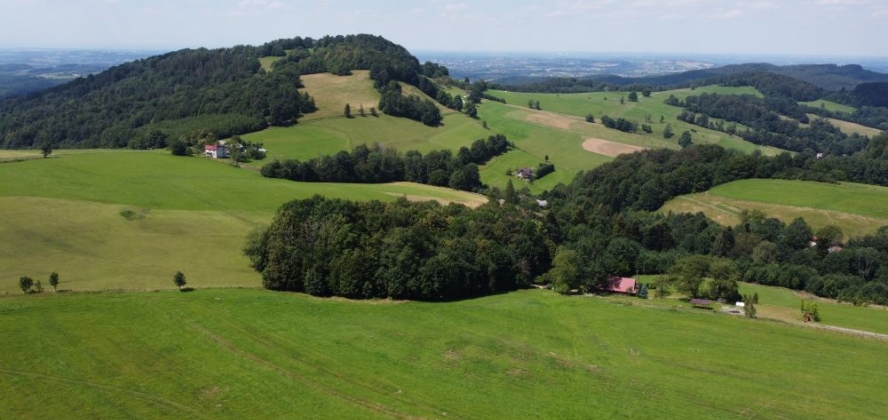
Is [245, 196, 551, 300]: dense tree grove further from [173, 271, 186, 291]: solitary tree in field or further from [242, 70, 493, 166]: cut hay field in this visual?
[242, 70, 493, 166]: cut hay field

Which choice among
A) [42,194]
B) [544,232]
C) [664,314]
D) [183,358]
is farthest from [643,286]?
[42,194]

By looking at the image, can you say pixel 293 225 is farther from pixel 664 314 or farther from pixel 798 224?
pixel 798 224

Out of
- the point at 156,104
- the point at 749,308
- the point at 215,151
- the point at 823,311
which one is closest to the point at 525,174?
the point at 215,151

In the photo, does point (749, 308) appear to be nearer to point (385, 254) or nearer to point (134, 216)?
point (385, 254)

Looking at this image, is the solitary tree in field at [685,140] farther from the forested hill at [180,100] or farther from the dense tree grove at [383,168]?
the forested hill at [180,100]

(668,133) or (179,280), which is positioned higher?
(668,133)

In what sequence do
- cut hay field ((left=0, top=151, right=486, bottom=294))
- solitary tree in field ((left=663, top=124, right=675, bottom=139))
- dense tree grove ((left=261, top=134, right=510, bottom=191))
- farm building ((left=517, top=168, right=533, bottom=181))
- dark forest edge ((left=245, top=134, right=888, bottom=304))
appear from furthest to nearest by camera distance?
solitary tree in field ((left=663, top=124, right=675, bottom=139))
farm building ((left=517, top=168, right=533, bottom=181))
dense tree grove ((left=261, top=134, right=510, bottom=191))
dark forest edge ((left=245, top=134, right=888, bottom=304))
cut hay field ((left=0, top=151, right=486, bottom=294))

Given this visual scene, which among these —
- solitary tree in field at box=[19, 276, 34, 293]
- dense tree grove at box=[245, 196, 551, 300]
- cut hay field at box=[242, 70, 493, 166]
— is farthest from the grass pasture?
solitary tree in field at box=[19, 276, 34, 293]
